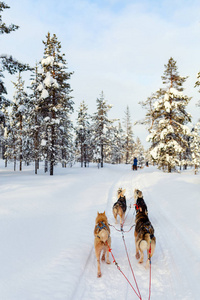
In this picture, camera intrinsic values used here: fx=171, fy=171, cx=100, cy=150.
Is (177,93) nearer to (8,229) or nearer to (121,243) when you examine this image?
(121,243)

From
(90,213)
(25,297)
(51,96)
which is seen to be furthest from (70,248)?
(51,96)

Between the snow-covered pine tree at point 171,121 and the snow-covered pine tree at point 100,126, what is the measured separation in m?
13.4

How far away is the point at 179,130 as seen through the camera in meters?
18.7

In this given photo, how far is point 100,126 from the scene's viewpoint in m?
32.8

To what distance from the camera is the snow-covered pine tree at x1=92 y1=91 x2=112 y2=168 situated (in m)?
31.9

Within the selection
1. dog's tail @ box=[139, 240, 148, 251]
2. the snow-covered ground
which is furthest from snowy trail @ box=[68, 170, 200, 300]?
dog's tail @ box=[139, 240, 148, 251]

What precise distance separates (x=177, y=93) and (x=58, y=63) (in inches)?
543

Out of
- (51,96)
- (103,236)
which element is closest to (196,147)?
(51,96)

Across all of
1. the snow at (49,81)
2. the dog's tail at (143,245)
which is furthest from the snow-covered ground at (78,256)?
the snow at (49,81)

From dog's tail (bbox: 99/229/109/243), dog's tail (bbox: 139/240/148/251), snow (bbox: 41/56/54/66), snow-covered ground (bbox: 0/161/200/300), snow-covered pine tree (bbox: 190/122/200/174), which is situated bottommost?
snow-covered ground (bbox: 0/161/200/300)

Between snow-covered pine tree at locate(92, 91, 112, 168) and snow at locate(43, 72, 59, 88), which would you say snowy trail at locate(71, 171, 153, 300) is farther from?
snow-covered pine tree at locate(92, 91, 112, 168)

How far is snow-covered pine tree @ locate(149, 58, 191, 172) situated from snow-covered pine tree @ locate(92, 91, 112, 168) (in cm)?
1338

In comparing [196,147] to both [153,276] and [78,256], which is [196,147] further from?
[78,256]

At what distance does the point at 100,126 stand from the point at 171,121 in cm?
1584
